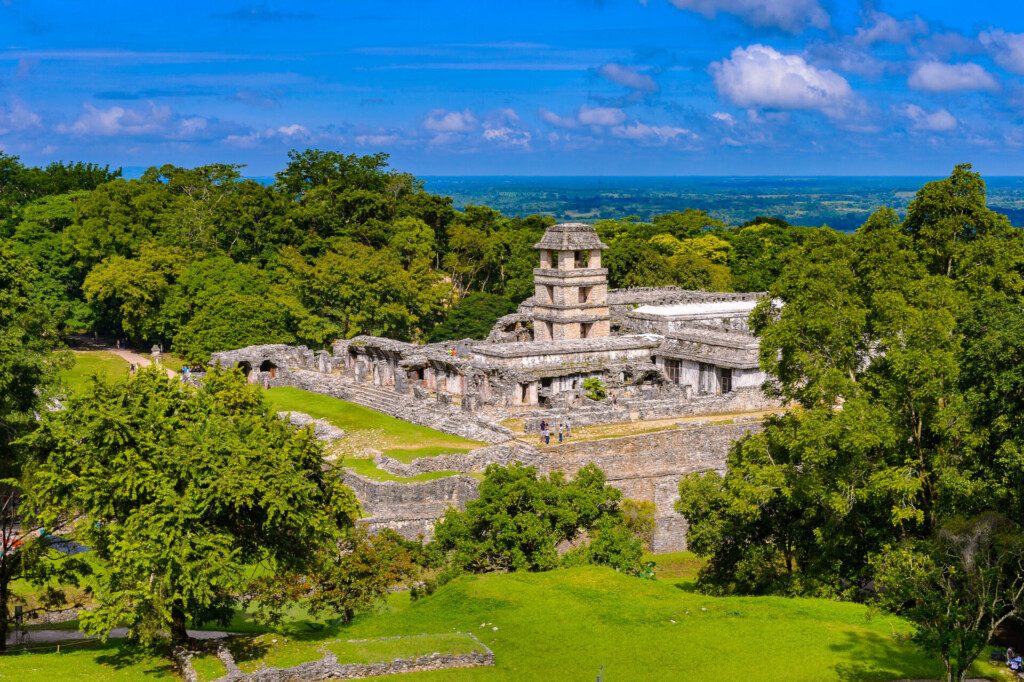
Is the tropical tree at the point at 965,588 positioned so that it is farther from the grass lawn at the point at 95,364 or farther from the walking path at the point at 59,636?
the grass lawn at the point at 95,364

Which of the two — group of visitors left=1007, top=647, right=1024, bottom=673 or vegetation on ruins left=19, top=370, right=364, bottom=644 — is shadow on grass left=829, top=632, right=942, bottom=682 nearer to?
group of visitors left=1007, top=647, right=1024, bottom=673

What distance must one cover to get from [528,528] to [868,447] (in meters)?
9.17

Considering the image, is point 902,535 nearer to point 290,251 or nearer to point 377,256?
point 377,256

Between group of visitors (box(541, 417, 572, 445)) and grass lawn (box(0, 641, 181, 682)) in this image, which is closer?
grass lawn (box(0, 641, 181, 682))

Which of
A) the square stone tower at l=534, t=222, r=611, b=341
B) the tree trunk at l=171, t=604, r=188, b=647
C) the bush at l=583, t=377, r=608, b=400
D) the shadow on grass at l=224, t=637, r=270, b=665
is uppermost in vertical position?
the square stone tower at l=534, t=222, r=611, b=341

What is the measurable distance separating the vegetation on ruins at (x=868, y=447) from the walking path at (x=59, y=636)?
42.6 ft

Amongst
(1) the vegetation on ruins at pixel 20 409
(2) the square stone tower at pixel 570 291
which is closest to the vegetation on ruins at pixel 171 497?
(1) the vegetation on ruins at pixel 20 409

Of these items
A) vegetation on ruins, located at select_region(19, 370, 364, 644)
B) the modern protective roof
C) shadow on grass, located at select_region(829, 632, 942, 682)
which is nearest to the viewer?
vegetation on ruins, located at select_region(19, 370, 364, 644)

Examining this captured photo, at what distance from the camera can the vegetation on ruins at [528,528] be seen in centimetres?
3170

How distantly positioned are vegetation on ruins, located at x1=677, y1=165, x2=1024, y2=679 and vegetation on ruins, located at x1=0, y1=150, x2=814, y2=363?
31201 millimetres

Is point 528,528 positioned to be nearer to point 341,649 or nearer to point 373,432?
point 341,649

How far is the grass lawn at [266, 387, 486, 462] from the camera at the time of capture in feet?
136

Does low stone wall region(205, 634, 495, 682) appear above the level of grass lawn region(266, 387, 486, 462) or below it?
below

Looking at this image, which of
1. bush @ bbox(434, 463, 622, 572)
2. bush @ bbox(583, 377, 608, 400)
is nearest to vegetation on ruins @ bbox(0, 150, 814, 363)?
bush @ bbox(583, 377, 608, 400)
